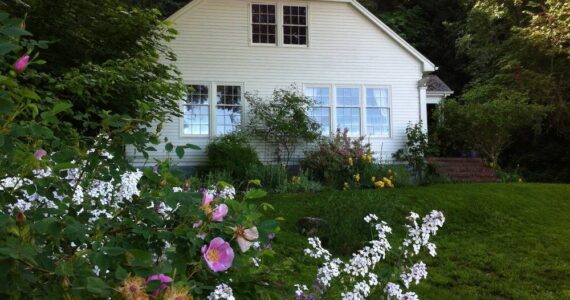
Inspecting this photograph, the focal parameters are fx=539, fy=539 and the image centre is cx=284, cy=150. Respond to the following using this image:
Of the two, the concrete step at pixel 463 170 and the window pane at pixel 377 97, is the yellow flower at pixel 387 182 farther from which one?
the window pane at pixel 377 97

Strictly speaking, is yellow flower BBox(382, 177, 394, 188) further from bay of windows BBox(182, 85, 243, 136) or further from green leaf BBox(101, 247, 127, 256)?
green leaf BBox(101, 247, 127, 256)

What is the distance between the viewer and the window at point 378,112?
15.2 meters

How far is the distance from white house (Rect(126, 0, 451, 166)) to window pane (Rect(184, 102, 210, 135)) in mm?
26

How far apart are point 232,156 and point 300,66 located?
3686mm

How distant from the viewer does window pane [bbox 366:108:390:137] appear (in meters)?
15.2

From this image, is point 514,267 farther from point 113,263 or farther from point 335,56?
point 335,56

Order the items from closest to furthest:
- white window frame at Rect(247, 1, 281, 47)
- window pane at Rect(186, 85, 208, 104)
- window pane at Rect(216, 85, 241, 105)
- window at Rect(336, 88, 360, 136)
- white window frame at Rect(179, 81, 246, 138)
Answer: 1. white window frame at Rect(179, 81, 246, 138)
2. window pane at Rect(186, 85, 208, 104)
3. window pane at Rect(216, 85, 241, 105)
4. white window frame at Rect(247, 1, 281, 47)
5. window at Rect(336, 88, 360, 136)

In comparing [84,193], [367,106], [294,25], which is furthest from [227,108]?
[84,193]

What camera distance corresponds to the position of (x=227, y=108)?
14.3 metres

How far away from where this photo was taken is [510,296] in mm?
5129

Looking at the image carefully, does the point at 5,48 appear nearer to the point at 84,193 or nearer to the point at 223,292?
the point at 223,292

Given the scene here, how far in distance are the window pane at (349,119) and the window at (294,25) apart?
219 centimetres

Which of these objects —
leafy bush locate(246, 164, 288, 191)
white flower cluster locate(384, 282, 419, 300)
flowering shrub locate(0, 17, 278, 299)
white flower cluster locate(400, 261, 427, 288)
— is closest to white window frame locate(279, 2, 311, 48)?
leafy bush locate(246, 164, 288, 191)

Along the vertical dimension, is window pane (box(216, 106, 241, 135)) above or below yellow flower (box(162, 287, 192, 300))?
above
